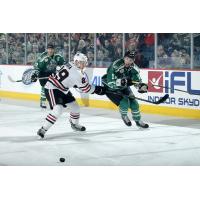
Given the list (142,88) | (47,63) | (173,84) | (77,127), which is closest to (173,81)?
(173,84)

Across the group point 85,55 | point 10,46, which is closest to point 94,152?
point 85,55

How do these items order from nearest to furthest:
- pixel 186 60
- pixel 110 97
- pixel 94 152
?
pixel 94 152 < pixel 110 97 < pixel 186 60

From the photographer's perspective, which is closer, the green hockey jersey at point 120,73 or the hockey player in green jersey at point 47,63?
the green hockey jersey at point 120,73

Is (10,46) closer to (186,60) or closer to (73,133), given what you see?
(73,133)

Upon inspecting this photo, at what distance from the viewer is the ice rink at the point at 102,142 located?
6562 mm

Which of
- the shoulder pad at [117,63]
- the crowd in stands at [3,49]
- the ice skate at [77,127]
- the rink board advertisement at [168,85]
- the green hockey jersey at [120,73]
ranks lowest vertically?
the ice skate at [77,127]

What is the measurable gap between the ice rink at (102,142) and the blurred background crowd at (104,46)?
1.81 feet

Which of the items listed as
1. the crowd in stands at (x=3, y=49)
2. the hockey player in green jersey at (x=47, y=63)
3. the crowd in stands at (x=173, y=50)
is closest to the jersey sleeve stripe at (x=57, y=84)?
the hockey player in green jersey at (x=47, y=63)

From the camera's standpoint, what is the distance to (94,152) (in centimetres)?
683

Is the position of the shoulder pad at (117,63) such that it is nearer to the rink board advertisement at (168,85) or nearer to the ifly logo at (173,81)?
the rink board advertisement at (168,85)

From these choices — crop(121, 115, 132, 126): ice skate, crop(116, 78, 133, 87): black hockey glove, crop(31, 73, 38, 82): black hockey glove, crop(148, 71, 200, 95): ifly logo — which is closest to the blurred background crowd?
crop(31, 73, 38, 82): black hockey glove

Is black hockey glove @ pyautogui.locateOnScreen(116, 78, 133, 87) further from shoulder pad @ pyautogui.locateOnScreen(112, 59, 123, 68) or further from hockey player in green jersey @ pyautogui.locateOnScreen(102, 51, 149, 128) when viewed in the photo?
shoulder pad @ pyautogui.locateOnScreen(112, 59, 123, 68)

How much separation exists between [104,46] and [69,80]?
2.01 feet
